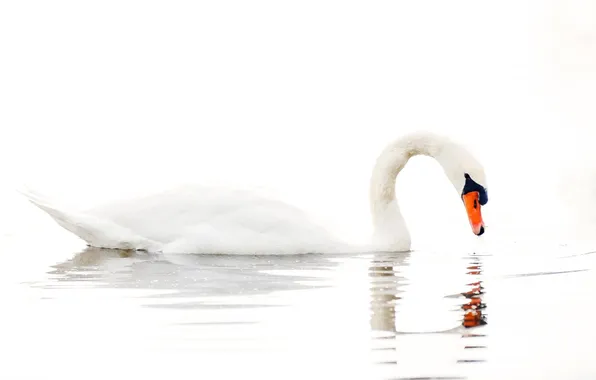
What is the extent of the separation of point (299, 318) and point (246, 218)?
3764 millimetres

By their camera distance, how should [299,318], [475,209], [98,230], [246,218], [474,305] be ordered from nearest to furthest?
[299,318] → [474,305] → [246,218] → [475,209] → [98,230]

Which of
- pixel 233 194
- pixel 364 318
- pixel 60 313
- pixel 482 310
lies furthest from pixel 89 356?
pixel 233 194

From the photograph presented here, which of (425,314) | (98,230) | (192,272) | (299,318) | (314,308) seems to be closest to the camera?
(299,318)

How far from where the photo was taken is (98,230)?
11312 millimetres

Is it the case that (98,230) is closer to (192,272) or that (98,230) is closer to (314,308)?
(192,272)

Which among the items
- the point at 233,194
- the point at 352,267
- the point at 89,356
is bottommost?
the point at 89,356

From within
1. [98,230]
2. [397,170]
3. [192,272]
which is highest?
[397,170]

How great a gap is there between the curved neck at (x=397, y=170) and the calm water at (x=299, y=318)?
796 mm

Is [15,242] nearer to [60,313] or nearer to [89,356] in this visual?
[60,313]

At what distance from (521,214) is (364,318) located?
8799 mm

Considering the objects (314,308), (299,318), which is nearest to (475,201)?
(314,308)

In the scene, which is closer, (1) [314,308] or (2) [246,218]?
(1) [314,308]

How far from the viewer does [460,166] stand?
11055 millimetres

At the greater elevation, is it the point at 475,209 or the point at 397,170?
the point at 397,170
